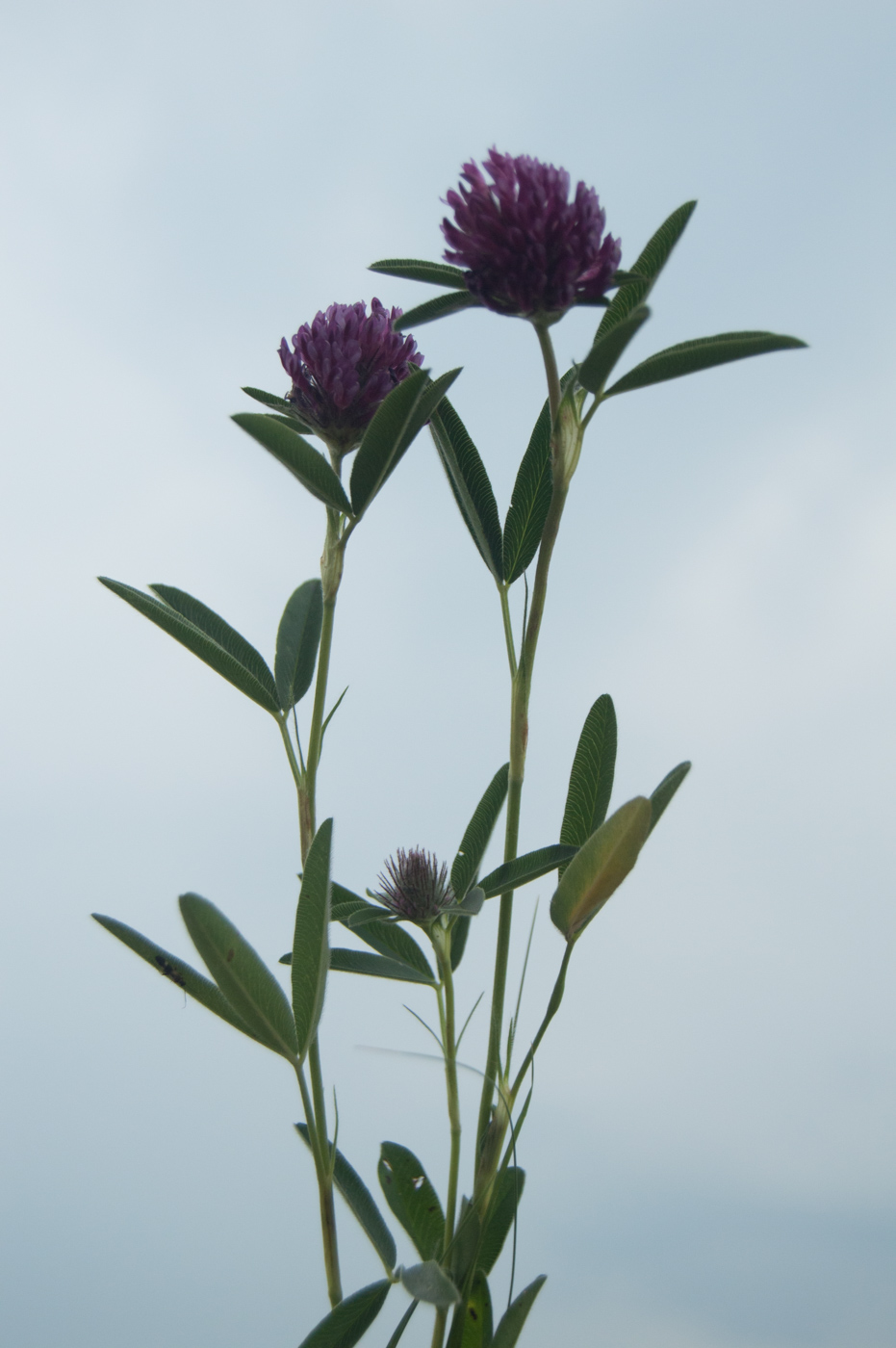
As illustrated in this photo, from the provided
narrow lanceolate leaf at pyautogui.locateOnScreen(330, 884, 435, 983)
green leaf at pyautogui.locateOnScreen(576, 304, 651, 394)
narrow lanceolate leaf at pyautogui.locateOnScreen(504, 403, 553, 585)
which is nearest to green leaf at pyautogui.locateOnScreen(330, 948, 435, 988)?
narrow lanceolate leaf at pyautogui.locateOnScreen(330, 884, 435, 983)

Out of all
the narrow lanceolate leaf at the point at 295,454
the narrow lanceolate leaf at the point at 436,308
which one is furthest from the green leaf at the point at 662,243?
the narrow lanceolate leaf at the point at 295,454

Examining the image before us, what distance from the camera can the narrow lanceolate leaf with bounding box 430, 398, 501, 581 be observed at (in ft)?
2.63

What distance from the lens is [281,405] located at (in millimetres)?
821

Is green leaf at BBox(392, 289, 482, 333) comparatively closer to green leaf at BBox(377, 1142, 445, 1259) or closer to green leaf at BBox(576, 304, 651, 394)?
green leaf at BBox(576, 304, 651, 394)

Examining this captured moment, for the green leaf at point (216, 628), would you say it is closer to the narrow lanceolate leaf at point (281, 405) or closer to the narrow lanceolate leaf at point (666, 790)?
the narrow lanceolate leaf at point (281, 405)

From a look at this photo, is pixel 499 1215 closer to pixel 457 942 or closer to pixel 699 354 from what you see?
pixel 457 942

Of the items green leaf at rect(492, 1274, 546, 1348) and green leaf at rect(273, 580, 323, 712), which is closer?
green leaf at rect(492, 1274, 546, 1348)

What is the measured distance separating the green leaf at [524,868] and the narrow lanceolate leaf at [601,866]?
0.13ft

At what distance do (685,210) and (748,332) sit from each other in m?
0.11

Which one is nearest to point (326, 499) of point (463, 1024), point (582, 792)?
point (582, 792)

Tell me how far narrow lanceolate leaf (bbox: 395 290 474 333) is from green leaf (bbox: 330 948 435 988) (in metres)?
0.40

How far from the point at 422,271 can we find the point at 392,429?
0.10 meters

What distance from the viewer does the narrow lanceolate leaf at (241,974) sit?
62 cm

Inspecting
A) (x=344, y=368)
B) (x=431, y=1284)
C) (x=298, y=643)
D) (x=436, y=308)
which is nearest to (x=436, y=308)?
(x=436, y=308)
